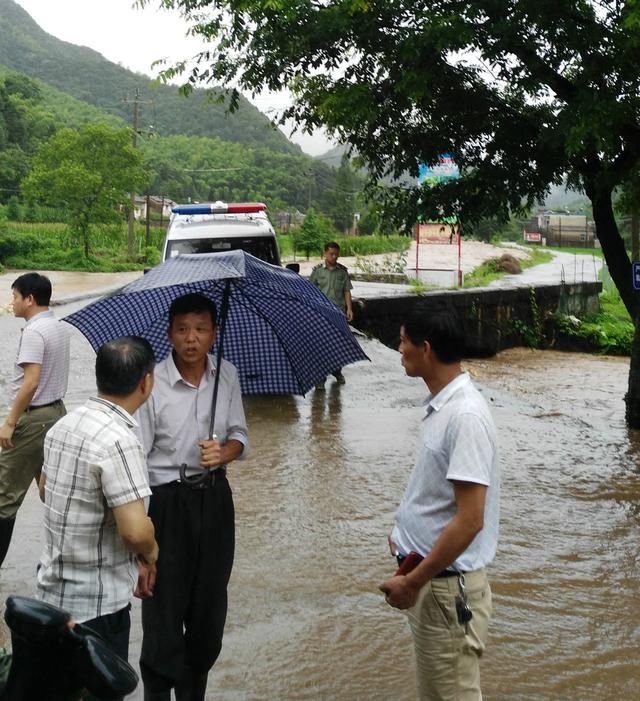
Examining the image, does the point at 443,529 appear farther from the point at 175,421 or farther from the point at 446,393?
the point at 175,421

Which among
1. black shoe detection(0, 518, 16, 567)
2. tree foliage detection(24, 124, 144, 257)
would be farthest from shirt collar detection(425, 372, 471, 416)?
tree foliage detection(24, 124, 144, 257)

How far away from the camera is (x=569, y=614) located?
17.9ft

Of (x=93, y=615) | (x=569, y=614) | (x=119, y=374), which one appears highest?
(x=119, y=374)

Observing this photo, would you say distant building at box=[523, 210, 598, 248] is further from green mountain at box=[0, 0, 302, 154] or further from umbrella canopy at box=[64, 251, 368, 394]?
umbrella canopy at box=[64, 251, 368, 394]

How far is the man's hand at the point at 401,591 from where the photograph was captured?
2.87m

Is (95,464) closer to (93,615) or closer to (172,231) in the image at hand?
(93,615)

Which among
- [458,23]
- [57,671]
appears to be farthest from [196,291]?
[458,23]

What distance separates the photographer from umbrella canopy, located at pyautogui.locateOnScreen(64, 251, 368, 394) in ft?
13.0

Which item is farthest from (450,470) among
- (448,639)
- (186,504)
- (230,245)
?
(230,245)

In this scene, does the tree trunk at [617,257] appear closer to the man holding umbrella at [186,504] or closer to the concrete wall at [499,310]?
the concrete wall at [499,310]

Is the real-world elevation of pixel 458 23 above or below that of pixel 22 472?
above

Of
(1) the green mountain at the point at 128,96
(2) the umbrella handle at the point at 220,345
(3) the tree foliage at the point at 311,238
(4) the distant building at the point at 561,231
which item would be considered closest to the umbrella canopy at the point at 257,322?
(2) the umbrella handle at the point at 220,345

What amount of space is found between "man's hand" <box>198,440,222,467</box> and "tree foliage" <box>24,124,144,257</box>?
43322 millimetres

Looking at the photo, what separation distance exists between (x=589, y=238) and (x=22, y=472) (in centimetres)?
9749
